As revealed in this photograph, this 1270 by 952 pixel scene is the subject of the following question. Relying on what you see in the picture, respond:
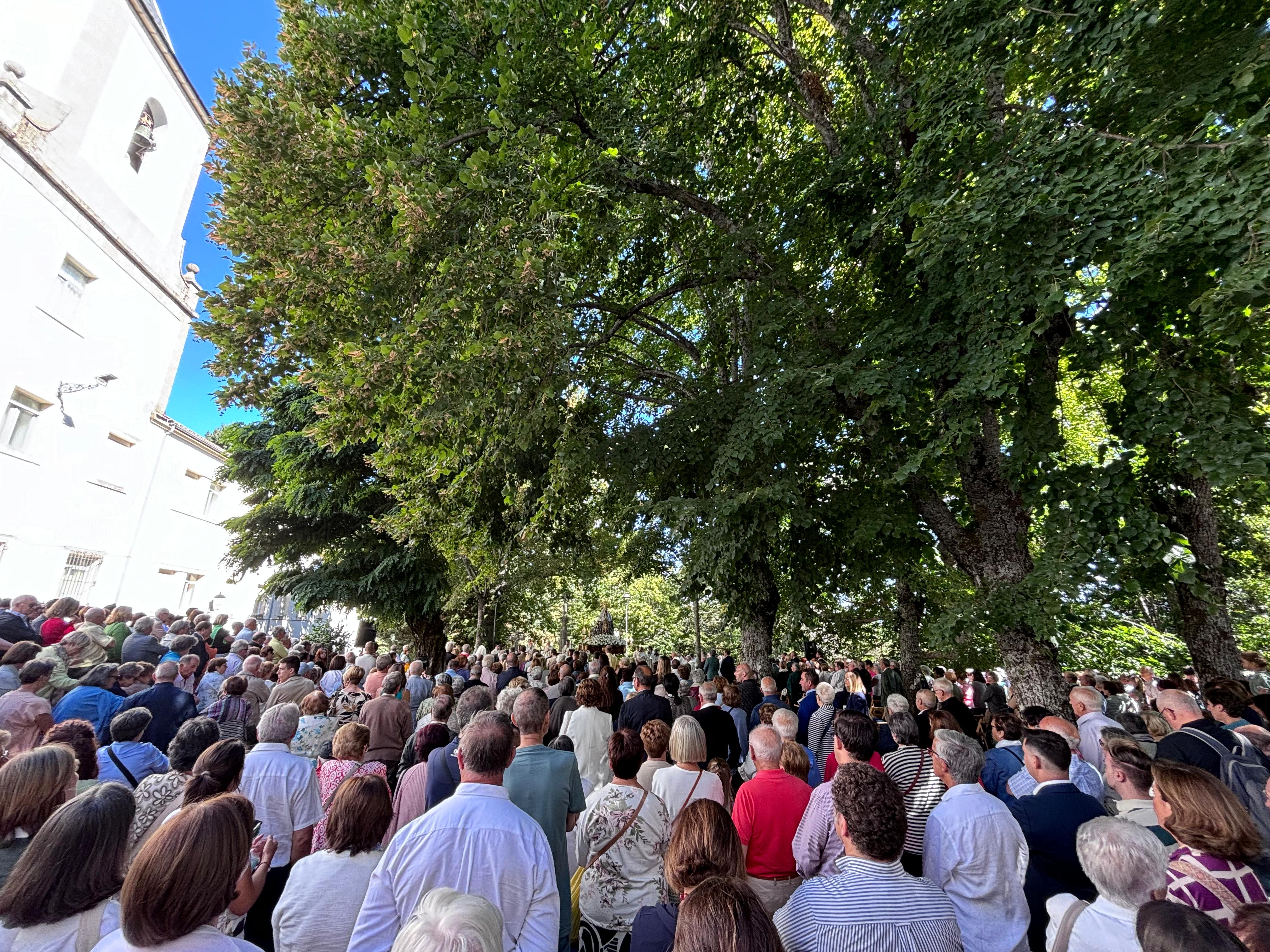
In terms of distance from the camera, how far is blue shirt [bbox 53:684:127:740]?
5.07m

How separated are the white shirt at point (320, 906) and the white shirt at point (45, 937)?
2.86 feet

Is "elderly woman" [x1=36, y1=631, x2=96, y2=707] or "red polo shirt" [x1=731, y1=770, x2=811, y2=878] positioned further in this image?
"elderly woman" [x1=36, y1=631, x2=96, y2=707]

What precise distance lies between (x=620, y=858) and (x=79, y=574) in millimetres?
20504

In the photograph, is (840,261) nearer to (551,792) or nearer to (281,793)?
(551,792)

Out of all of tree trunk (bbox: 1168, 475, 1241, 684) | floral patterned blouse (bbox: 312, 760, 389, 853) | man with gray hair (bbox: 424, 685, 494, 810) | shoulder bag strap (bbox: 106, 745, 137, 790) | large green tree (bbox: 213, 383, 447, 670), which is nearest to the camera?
shoulder bag strap (bbox: 106, 745, 137, 790)

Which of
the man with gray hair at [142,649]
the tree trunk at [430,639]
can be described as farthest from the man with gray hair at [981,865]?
the tree trunk at [430,639]

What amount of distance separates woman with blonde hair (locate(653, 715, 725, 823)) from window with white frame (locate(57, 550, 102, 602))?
63.2 feet

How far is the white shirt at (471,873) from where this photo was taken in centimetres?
240

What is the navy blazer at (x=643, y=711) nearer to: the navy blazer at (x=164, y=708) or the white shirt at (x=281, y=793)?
the white shirt at (x=281, y=793)

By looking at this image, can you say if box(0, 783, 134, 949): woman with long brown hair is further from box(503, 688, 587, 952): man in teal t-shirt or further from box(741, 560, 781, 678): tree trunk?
box(741, 560, 781, 678): tree trunk

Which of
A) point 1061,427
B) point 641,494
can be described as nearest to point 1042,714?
point 1061,427

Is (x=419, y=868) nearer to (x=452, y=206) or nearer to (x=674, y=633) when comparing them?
(x=452, y=206)

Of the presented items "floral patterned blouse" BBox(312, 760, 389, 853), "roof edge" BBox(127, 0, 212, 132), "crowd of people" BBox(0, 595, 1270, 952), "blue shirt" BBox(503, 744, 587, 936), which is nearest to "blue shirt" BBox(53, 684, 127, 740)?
"crowd of people" BBox(0, 595, 1270, 952)

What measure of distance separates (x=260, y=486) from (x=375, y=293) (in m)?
14.5
